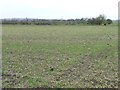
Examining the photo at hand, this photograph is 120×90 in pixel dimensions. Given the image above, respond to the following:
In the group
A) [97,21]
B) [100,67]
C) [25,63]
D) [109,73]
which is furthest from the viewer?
[97,21]

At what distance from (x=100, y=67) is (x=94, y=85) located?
2.76m

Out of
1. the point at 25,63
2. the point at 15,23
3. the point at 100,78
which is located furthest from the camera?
the point at 15,23

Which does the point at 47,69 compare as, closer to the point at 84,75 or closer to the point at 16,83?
the point at 84,75

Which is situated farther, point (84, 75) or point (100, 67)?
point (100, 67)

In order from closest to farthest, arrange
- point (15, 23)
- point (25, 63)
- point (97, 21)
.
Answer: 1. point (25, 63)
2. point (15, 23)
3. point (97, 21)

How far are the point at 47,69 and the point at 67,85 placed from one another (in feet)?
7.65

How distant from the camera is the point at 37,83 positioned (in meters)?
7.16

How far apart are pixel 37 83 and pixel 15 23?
77.6 meters

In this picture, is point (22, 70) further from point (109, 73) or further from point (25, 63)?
point (109, 73)

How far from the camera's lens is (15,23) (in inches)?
3282

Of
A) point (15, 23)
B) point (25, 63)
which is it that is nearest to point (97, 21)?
point (15, 23)

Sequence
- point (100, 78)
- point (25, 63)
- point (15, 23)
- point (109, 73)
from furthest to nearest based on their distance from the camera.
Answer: point (15, 23)
point (25, 63)
point (109, 73)
point (100, 78)

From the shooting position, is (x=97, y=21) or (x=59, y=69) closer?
(x=59, y=69)

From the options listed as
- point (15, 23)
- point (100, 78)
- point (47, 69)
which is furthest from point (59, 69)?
point (15, 23)
